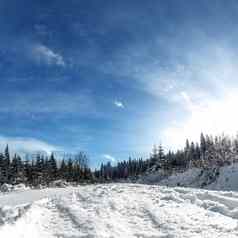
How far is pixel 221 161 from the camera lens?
249 feet

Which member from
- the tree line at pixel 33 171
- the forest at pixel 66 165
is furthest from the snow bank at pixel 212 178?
the tree line at pixel 33 171

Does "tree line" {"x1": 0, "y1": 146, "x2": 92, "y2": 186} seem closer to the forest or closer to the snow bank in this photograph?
the forest

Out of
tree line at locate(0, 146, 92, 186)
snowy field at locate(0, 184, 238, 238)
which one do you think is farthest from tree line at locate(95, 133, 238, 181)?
snowy field at locate(0, 184, 238, 238)

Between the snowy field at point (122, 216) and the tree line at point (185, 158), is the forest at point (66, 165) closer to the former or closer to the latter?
the tree line at point (185, 158)

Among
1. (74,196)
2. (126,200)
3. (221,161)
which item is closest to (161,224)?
(126,200)

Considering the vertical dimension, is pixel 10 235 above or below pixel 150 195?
below

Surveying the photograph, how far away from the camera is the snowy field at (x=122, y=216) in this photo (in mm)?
11734

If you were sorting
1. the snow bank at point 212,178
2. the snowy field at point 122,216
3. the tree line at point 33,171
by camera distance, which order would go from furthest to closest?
the tree line at point 33,171 < the snow bank at point 212,178 < the snowy field at point 122,216

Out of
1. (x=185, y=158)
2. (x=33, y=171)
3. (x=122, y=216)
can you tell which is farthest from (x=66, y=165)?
(x=122, y=216)

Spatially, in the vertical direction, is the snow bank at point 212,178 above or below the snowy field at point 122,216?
above

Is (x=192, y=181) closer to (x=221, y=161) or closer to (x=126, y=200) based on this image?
(x=221, y=161)

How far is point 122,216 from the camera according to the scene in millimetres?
13477

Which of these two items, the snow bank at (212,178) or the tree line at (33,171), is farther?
the tree line at (33,171)

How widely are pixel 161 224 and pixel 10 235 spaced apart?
491 cm
